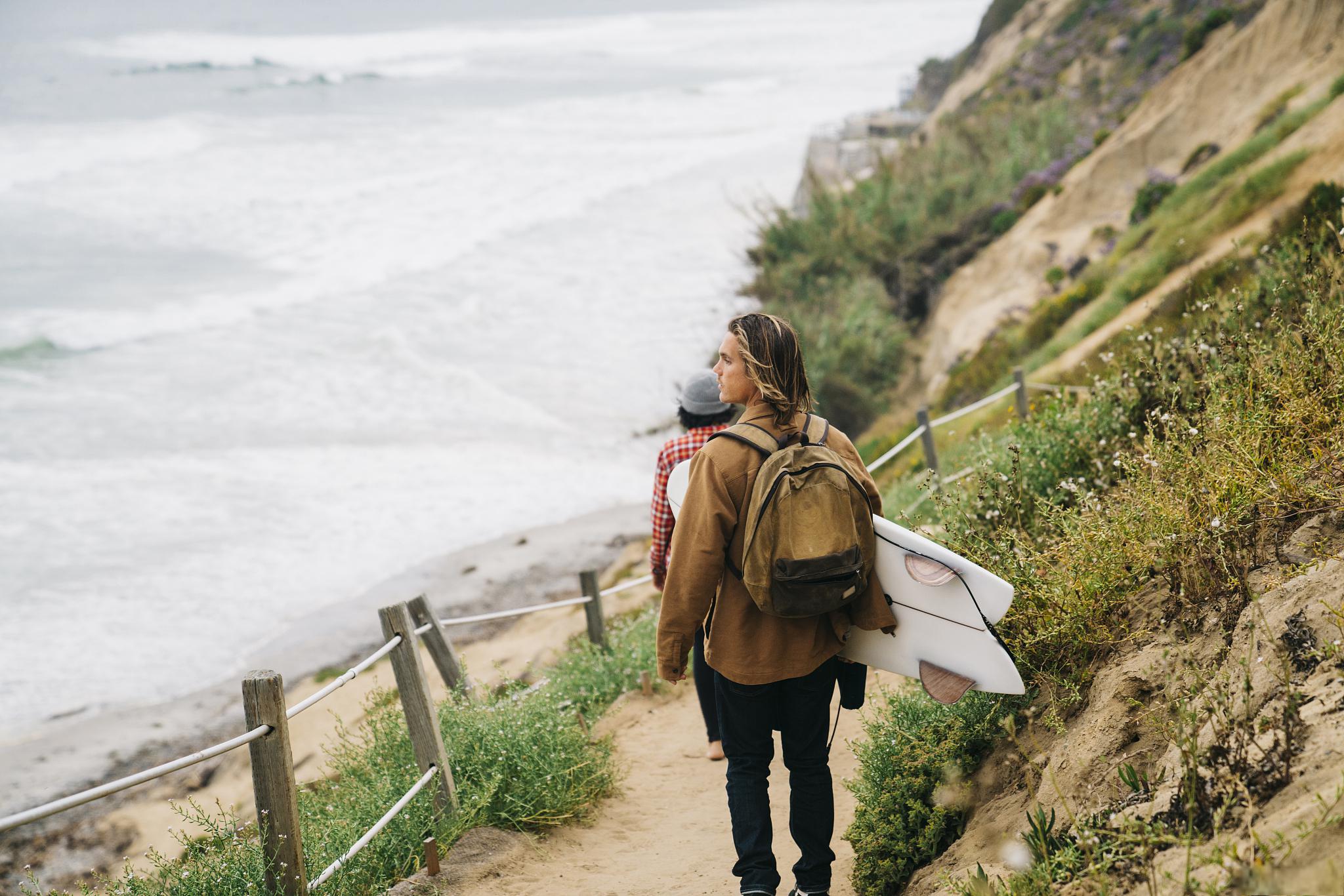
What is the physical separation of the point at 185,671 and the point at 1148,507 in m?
12.2

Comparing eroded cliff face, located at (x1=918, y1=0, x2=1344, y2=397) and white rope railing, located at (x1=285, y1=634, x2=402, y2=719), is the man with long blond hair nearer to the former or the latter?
white rope railing, located at (x1=285, y1=634, x2=402, y2=719)

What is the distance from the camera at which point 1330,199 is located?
909 cm

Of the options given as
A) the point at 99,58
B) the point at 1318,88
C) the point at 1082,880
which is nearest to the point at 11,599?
the point at 1082,880

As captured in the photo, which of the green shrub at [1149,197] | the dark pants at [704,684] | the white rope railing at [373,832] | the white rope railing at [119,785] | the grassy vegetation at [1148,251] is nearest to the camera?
the white rope railing at [119,785]

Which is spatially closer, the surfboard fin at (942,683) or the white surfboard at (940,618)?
the white surfboard at (940,618)

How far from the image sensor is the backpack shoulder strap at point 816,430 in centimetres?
313

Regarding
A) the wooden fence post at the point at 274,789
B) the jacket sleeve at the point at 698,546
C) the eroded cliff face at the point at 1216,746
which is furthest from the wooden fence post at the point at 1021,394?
the wooden fence post at the point at 274,789

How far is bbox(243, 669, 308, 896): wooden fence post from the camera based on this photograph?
340 centimetres

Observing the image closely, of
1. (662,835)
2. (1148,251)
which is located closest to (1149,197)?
(1148,251)

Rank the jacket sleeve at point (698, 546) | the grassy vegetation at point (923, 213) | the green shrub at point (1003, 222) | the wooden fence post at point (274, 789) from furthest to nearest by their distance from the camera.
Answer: the green shrub at point (1003, 222) < the grassy vegetation at point (923, 213) < the wooden fence post at point (274, 789) < the jacket sleeve at point (698, 546)

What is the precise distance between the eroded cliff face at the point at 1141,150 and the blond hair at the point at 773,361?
1333 cm

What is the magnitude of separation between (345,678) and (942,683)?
7.06 ft

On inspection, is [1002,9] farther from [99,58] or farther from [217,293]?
[99,58]

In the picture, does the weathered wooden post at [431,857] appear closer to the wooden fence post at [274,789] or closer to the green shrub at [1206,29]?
the wooden fence post at [274,789]
